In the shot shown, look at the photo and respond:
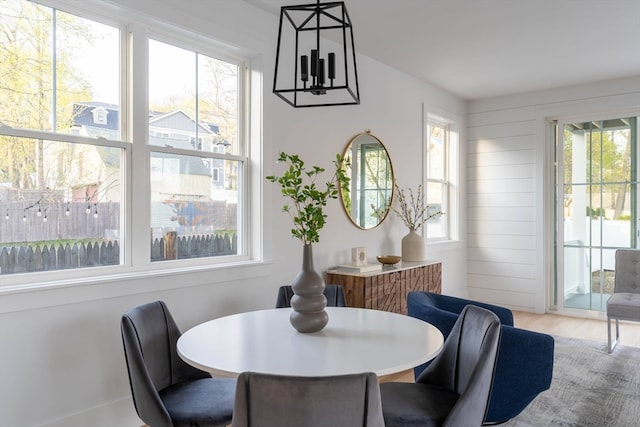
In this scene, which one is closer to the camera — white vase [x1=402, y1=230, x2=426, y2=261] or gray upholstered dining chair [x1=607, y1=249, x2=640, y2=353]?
gray upholstered dining chair [x1=607, y1=249, x2=640, y2=353]

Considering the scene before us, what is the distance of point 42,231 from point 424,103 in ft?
12.9

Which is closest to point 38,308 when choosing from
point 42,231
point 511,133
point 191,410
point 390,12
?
point 42,231

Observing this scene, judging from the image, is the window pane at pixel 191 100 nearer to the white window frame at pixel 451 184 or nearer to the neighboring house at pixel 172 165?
the neighboring house at pixel 172 165

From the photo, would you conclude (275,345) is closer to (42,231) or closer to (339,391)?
(339,391)

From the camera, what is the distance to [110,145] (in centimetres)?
247

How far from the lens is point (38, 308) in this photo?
212 cm

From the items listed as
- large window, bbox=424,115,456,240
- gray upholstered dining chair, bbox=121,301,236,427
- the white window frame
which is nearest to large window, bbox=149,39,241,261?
gray upholstered dining chair, bbox=121,301,236,427

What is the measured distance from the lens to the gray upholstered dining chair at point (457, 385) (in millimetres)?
1576

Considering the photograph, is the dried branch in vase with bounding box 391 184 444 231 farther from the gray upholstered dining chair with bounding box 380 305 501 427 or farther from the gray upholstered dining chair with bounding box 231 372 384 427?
the gray upholstered dining chair with bounding box 231 372 384 427

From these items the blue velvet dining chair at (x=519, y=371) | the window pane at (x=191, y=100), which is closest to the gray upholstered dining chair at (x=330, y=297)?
the blue velvet dining chair at (x=519, y=371)

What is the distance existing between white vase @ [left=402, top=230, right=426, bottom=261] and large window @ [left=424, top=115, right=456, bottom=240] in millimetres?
773

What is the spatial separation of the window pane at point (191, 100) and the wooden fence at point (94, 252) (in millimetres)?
598

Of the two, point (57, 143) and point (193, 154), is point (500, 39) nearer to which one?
point (193, 154)

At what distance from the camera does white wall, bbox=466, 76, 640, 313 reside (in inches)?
Result: 207
